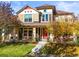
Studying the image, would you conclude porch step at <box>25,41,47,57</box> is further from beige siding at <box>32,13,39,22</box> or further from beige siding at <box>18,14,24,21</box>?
beige siding at <box>18,14,24,21</box>

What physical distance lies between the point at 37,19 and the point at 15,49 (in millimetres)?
554

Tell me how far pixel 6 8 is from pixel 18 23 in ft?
0.93

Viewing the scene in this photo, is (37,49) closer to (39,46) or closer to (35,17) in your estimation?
(39,46)

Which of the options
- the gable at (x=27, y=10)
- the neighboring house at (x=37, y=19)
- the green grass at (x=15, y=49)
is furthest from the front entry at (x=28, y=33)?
the gable at (x=27, y=10)

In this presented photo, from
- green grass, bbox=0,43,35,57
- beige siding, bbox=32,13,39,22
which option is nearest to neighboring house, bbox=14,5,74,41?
beige siding, bbox=32,13,39,22

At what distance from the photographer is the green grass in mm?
3865

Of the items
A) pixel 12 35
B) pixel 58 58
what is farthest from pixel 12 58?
pixel 58 58

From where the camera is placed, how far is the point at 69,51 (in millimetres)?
3887

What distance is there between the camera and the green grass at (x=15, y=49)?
12.7 feet

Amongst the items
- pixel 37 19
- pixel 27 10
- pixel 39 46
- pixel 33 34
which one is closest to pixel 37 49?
pixel 39 46

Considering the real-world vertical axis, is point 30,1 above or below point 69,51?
above

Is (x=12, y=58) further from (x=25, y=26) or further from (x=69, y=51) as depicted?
(x=69, y=51)

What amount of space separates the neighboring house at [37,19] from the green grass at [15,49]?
0.11 meters

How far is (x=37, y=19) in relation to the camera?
391 cm
